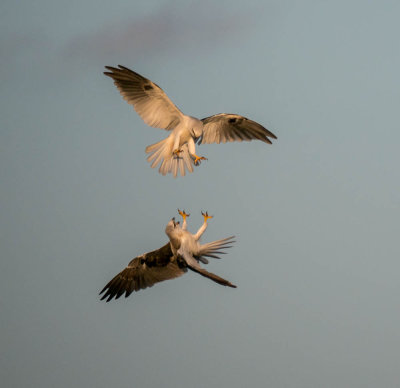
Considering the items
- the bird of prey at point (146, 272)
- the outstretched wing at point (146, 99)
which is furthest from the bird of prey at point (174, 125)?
the bird of prey at point (146, 272)

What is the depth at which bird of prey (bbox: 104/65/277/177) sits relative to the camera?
24.3 meters

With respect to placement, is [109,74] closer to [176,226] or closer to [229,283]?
[176,226]

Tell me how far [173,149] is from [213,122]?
2895 mm

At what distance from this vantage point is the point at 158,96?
25.4 meters

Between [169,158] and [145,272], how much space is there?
130 inches

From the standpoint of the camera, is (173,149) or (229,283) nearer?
(229,283)

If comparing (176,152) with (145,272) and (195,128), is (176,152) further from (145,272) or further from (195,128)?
(145,272)

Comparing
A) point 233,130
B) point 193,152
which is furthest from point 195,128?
point 233,130

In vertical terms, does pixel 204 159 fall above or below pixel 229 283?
above

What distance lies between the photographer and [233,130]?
27.0 m

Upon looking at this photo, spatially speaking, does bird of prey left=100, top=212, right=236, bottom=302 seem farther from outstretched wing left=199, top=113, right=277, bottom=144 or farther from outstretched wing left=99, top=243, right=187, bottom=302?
outstretched wing left=199, top=113, right=277, bottom=144

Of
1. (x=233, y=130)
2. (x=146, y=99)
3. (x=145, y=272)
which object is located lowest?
(x=145, y=272)

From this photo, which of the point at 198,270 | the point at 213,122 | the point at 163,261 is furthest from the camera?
A: the point at 213,122

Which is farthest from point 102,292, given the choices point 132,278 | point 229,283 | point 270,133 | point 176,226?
point 229,283
